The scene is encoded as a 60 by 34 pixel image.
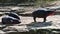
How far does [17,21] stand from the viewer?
3.77 meters

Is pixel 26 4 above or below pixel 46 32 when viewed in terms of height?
above

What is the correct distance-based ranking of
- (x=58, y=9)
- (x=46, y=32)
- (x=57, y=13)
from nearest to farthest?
(x=46, y=32)
(x=57, y=13)
(x=58, y=9)

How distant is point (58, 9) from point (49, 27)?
1.81 metres

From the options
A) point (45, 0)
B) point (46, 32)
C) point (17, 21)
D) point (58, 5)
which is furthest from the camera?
point (45, 0)

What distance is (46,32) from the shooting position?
3.13 metres

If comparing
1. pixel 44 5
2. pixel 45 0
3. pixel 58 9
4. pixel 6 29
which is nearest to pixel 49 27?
pixel 6 29

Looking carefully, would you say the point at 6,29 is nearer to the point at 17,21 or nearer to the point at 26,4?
the point at 17,21

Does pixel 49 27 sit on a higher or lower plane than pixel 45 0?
lower

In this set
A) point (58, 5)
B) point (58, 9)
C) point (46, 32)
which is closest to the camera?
point (46, 32)

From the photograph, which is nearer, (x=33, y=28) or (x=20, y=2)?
(x=33, y=28)

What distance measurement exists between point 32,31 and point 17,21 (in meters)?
0.68

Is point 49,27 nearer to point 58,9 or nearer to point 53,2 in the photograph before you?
point 58,9

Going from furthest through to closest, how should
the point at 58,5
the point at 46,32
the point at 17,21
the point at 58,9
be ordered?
the point at 58,5, the point at 58,9, the point at 17,21, the point at 46,32

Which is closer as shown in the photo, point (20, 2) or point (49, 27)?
point (49, 27)
